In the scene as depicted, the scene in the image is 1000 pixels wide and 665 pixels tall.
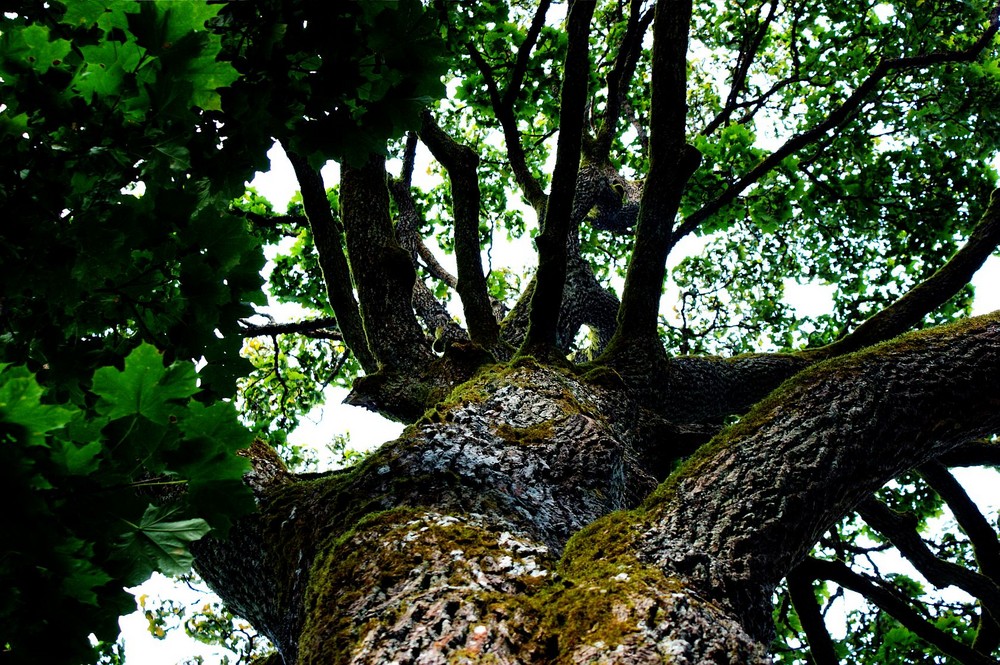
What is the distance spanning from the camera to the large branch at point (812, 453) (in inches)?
90.1

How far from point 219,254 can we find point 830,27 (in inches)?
327

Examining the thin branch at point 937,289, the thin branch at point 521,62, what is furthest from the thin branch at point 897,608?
the thin branch at point 521,62

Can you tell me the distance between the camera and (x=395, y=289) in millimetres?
5367

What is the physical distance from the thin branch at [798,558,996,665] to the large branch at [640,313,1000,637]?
132cm

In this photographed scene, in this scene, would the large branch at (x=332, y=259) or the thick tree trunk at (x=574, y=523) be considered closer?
the thick tree trunk at (x=574, y=523)

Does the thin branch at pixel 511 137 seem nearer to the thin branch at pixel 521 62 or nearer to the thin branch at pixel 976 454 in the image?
the thin branch at pixel 521 62

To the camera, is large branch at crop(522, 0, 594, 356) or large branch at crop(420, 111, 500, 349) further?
large branch at crop(420, 111, 500, 349)

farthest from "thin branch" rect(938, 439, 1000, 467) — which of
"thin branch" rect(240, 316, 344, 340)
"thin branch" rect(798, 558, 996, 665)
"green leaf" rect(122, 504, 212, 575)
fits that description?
"thin branch" rect(240, 316, 344, 340)

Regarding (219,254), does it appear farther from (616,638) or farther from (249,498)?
(616,638)

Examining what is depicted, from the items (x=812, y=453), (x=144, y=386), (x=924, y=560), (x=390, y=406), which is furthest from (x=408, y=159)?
(x=144, y=386)

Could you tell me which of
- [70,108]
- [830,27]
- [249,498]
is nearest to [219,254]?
[70,108]

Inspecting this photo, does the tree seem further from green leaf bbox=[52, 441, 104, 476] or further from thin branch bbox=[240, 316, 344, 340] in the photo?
thin branch bbox=[240, 316, 344, 340]

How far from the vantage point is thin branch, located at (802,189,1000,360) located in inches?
171

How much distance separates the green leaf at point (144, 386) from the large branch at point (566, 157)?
2.99m
